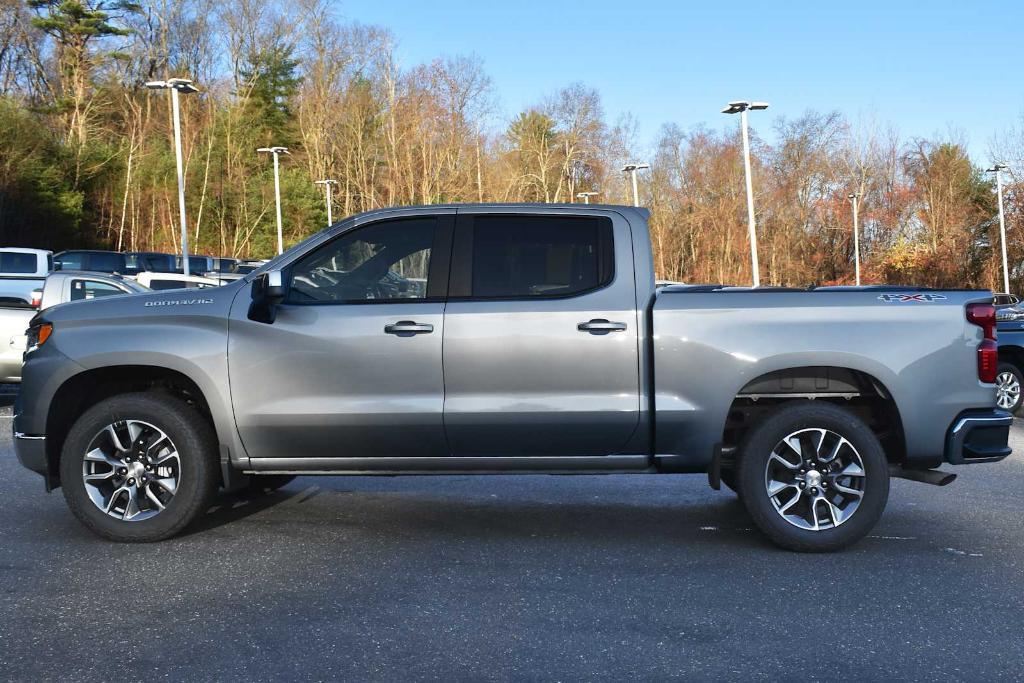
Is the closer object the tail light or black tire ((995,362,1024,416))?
the tail light

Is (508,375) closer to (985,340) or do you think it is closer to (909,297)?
(909,297)

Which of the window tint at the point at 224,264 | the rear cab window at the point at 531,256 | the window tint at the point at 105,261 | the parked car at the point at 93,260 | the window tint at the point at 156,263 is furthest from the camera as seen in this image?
the window tint at the point at 224,264

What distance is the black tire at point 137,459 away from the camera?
20.9 feet

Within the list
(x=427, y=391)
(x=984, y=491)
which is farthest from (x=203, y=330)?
(x=984, y=491)

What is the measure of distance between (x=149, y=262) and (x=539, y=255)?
3367cm

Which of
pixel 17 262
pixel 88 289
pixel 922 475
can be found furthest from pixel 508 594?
pixel 17 262

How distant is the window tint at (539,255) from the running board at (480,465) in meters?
0.93

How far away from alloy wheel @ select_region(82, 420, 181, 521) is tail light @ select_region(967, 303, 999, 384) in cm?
453

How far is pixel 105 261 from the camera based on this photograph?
1425 inches

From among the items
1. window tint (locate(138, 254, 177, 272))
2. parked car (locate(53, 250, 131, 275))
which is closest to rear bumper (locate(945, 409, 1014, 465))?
parked car (locate(53, 250, 131, 275))

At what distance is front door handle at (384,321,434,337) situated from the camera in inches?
245

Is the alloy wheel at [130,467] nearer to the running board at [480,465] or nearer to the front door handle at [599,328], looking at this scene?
the running board at [480,465]

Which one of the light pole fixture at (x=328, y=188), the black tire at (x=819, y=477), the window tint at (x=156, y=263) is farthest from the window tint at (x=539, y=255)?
the light pole fixture at (x=328, y=188)

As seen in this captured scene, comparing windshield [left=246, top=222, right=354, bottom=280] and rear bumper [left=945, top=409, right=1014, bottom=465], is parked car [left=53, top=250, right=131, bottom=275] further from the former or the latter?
rear bumper [left=945, top=409, right=1014, bottom=465]
